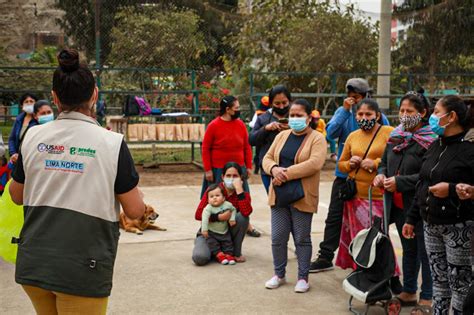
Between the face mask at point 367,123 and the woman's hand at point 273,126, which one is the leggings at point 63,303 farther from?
the woman's hand at point 273,126

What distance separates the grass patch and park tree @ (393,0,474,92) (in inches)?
223

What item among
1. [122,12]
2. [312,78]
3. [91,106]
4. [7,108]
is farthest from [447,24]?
[91,106]

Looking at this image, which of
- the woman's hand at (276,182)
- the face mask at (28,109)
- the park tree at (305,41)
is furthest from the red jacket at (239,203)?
the park tree at (305,41)

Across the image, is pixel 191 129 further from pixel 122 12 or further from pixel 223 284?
pixel 223 284

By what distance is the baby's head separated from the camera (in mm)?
6357

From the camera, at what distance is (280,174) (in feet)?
17.7

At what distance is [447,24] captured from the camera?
18.5 m

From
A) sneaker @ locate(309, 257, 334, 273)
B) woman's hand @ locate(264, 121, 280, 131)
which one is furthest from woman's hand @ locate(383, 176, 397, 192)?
woman's hand @ locate(264, 121, 280, 131)

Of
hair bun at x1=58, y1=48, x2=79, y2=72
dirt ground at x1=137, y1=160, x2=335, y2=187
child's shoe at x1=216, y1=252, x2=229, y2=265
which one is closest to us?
hair bun at x1=58, y1=48, x2=79, y2=72

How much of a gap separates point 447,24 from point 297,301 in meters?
15.0

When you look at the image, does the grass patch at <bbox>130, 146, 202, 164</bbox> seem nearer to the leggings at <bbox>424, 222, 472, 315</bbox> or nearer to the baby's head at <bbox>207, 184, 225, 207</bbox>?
the baby's head at <bbox>207, 184, 225, 207</bbox>

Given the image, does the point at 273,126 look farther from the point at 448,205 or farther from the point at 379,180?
the point at 448,205

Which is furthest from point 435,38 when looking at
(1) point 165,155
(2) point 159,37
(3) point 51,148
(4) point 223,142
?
(3) point 51,148

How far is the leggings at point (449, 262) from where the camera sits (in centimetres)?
408
